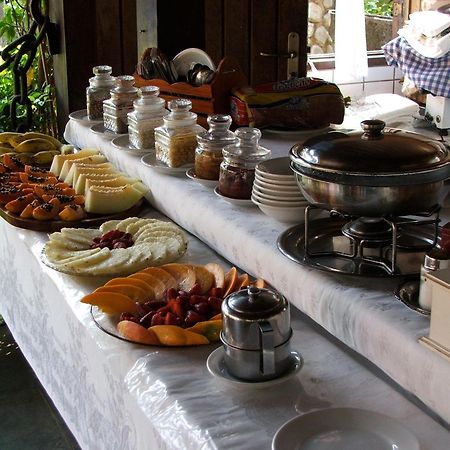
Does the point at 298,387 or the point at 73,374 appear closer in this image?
the point at 298,387

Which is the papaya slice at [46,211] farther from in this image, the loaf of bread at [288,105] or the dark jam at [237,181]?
the loaf of bread at [288,105]

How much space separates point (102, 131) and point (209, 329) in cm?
130

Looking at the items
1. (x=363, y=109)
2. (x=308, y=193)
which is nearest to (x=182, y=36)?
(x=363, y=109)

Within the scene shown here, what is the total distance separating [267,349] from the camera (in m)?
1.07

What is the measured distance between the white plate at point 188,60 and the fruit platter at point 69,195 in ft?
1.46

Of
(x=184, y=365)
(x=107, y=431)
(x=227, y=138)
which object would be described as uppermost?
(x=227, y=138)

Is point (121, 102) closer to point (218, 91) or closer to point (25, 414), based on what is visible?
point (218, 91)

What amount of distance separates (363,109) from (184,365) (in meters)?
3.22

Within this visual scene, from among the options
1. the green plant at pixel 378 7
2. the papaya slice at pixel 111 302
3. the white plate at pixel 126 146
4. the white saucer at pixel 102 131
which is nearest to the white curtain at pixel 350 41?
the green plant at pixel 378 7

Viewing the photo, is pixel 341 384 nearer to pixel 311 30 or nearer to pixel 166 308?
pixel 166 308

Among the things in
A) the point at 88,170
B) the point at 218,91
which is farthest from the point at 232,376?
the point at 218,91

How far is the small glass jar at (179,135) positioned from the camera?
1.92m

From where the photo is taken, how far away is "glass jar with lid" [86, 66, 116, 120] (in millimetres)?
2424

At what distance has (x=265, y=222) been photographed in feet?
5.01
